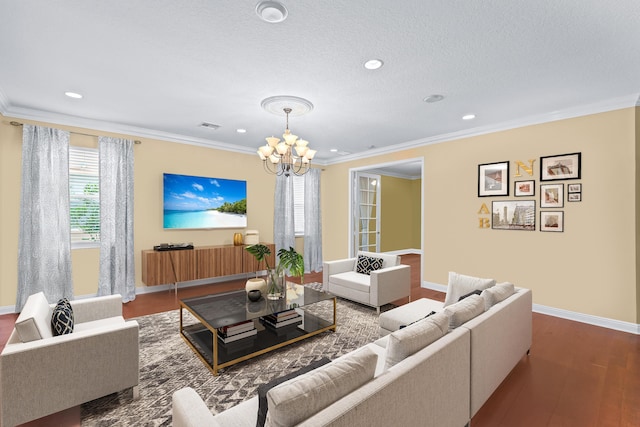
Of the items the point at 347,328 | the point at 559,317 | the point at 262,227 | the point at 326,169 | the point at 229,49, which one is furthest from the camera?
the point at 326,169

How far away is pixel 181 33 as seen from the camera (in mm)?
2232

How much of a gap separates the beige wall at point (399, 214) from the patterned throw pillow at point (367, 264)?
428 centimetres

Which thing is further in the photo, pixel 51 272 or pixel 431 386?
pixel 51 272

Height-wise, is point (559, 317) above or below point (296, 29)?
below

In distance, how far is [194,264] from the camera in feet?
16.3

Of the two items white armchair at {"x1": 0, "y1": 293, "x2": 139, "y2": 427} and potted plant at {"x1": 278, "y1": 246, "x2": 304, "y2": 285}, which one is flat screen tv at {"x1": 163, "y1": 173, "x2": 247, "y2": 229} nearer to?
potted plant at {"x1": 278, "y1": 246, "x2": 304, "y2": 285}

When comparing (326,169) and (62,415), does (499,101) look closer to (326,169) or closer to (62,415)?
(326,169)

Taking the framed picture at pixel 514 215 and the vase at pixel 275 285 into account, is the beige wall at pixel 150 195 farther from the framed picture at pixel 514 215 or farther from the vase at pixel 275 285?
the framed picture at pixel 514 215

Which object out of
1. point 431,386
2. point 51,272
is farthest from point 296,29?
point 51,272

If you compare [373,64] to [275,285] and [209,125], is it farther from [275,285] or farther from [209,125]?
[209,125]

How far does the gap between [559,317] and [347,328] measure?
2896 millimetres

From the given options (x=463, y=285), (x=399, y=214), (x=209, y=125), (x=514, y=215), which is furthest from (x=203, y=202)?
(x=399, y=214)

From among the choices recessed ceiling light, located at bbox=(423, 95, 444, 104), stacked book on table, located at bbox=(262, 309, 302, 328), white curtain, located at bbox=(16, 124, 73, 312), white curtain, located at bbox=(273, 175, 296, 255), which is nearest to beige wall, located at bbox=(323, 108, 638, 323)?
recessed ceiling light, located at bbox=(423, 95, 444, 104)

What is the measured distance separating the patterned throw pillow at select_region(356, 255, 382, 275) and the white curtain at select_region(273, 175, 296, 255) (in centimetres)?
229
